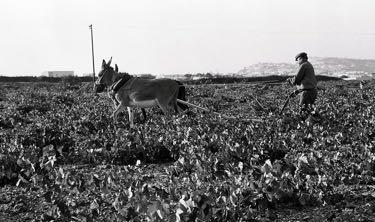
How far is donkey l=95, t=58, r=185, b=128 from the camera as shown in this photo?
11844 millimetres

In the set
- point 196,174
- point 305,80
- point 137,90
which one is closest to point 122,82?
point 137,90

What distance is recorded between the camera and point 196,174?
16.5 ft

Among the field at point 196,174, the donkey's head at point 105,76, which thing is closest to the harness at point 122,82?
the donkey's head at point 105,76

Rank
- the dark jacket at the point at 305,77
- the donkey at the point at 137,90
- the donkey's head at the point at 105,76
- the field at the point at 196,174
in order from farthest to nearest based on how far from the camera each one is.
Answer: the donkey's head at the point at 105,76
the donkey at the point at 137,90
the dark jacket at the point at 305,77
the field at the point at 196,174

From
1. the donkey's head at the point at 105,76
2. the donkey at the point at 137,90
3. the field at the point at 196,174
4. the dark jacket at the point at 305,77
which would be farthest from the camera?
the donkey's head at the point at 105,76

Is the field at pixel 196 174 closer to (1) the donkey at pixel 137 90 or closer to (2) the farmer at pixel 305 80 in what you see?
(2) the farmer at pixel 305 80

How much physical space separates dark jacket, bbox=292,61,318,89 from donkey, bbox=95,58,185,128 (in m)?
2.76

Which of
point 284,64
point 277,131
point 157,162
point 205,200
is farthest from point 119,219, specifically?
point 284,64

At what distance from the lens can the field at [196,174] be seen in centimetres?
447

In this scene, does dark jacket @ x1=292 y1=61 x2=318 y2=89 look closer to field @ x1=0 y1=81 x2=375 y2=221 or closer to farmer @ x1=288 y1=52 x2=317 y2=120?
farmer @ x1=288 y1=52 x2=317 y2=120

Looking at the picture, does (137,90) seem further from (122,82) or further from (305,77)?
(305,77)

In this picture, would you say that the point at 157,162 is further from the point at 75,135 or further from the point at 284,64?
the point at 284,64

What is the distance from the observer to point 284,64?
17150 centimetres

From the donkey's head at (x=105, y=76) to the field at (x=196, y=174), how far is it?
175 cm
